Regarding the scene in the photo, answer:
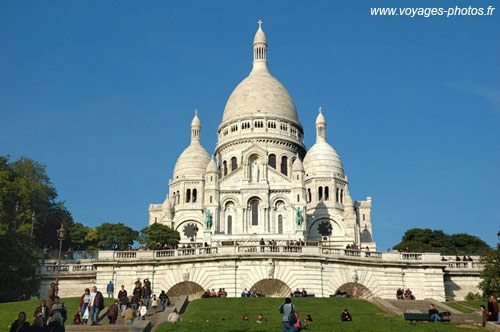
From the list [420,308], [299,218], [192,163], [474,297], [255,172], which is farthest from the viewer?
[192,163]

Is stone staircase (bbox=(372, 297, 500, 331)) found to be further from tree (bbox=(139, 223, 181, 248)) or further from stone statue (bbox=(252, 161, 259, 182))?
stone statue (bbox=(252, 161, 259, 182))

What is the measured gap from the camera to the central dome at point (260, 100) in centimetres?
10075

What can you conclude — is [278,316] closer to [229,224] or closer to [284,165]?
[229,224]

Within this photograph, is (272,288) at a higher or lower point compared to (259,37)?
lower

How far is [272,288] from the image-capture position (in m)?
39.5

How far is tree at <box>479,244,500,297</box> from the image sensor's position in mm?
37000

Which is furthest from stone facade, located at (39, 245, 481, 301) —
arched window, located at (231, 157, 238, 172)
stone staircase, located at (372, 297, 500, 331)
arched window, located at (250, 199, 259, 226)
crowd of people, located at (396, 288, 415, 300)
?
arched window, located at (231, 157, 238, 172)

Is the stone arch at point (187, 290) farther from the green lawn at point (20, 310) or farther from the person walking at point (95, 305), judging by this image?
the person walking at point (95, 305)

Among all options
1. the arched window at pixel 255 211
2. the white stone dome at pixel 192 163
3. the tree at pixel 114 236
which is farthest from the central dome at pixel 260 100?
the tree at pixel 114 236

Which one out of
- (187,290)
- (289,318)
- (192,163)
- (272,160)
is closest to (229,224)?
(272,160)

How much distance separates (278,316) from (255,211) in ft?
184

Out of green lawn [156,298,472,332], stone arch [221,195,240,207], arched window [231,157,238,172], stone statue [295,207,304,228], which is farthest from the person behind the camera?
arched window [231,157,238,172]

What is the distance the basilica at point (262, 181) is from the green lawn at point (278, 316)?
4054 cm

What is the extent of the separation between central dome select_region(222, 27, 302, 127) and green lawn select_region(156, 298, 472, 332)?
6791cm
